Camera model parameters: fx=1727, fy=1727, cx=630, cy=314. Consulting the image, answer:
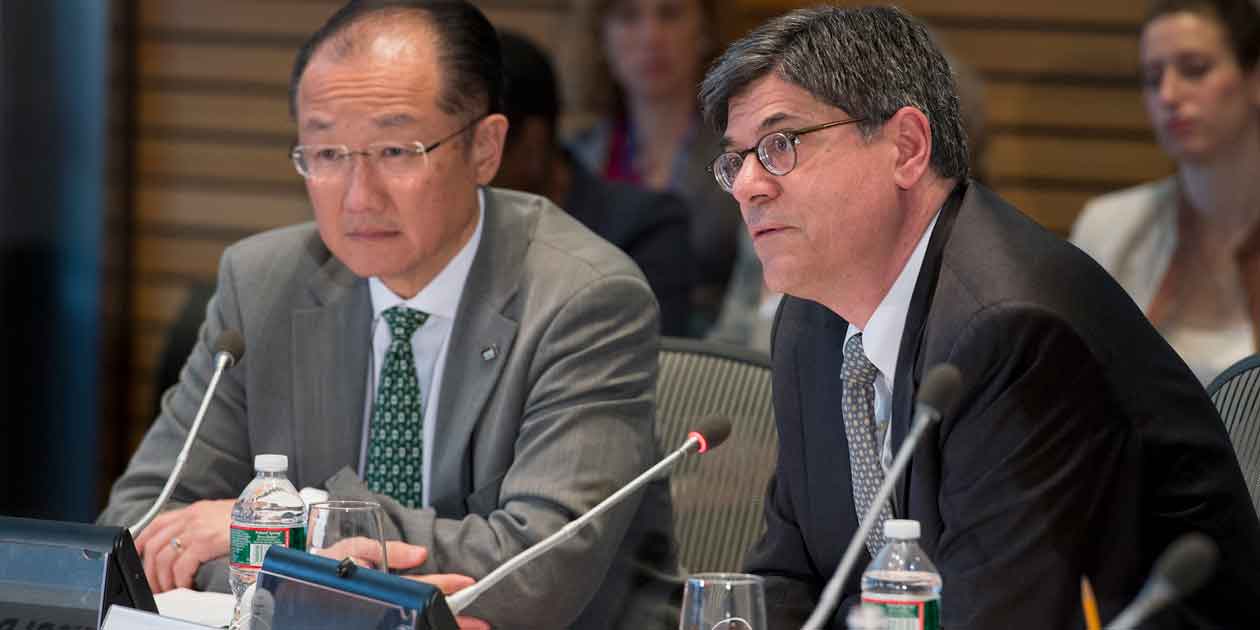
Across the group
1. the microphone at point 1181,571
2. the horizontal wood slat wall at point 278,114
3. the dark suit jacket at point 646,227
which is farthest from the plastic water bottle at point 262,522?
the horizontal wood slat wall at point 278,114

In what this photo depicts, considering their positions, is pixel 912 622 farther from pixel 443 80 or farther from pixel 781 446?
pixel 443 80

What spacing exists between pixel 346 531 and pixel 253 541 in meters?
0.17

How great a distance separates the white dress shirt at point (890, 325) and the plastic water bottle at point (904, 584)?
316 mm

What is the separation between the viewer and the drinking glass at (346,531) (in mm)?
1794

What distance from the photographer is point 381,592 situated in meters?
1.55

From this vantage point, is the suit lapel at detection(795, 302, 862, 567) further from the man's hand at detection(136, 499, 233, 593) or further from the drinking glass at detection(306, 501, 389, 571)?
the man's hand at detection(136, 499, 233, 593)

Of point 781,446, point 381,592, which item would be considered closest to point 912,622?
point 381,592

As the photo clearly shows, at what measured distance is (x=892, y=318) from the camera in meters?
2.02

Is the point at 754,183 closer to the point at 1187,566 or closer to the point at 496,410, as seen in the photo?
the point at 496,410

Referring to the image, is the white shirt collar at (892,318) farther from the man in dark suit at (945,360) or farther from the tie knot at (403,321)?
the tie knot at (403,321)

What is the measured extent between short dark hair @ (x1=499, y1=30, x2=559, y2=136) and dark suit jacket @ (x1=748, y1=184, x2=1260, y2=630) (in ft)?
6.48

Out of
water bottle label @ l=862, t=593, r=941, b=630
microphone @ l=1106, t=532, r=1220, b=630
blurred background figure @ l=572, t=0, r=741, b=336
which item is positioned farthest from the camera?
blurred background figure @ l=572, t=0, r=741, b=336

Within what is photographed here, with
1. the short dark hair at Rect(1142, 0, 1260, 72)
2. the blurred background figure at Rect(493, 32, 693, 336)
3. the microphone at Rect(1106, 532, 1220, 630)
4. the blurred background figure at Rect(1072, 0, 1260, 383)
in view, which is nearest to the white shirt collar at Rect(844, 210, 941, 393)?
the microphone at Rect(1106, 532, 1220, 630)

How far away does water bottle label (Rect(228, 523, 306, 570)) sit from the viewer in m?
1.94
